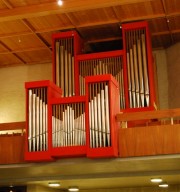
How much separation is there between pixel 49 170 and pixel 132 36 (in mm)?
4107

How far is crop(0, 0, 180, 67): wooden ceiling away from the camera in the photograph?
34.2 feet

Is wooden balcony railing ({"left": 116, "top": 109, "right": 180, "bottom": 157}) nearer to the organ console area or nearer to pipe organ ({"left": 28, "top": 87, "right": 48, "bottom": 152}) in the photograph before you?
the organ console area

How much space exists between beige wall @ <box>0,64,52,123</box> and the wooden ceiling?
63 cm

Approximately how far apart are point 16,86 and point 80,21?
3709 mm

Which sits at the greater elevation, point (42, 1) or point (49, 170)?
point (42, 1)

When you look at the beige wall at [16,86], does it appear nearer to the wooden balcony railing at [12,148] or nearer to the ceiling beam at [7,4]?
the ceiling beam at [7,4]

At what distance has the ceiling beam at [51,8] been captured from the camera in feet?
32.8

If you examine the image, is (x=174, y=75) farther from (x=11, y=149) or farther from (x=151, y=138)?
(x=11, y=149)

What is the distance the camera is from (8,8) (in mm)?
10617

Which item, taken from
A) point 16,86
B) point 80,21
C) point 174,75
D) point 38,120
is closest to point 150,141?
point 38,120

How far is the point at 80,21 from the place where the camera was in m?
11.6

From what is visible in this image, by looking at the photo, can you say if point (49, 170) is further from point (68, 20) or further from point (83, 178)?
point (68, 20)

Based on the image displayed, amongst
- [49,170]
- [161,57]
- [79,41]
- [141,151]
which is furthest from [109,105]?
[161,57]

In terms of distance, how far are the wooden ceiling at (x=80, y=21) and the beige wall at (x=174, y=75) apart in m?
0.27
